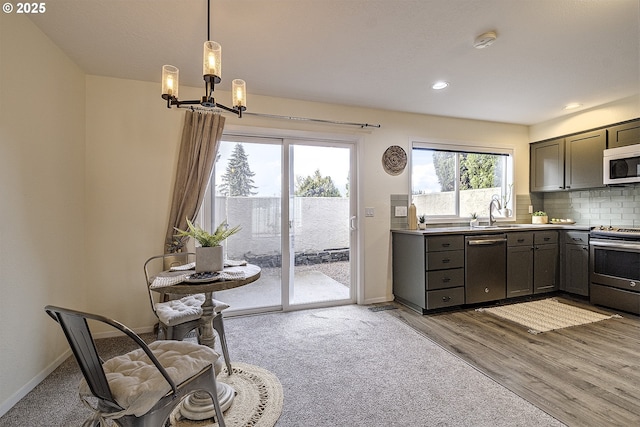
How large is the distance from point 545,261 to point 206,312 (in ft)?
13.6

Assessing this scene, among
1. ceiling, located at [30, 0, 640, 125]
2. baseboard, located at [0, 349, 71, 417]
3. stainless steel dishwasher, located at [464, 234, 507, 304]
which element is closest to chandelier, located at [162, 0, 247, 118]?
ceiling, located at [30, 0, 640, 125]

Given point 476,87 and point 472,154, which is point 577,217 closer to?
point 472,154

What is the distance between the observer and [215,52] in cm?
160

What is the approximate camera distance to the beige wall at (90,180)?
184cm

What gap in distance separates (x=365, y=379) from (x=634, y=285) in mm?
3243

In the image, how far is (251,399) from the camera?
1843mm

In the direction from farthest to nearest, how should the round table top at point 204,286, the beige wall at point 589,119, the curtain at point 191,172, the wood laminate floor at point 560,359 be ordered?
1. the beige wall at point 589,119
2. the curtain at point 191,172
3. the wood laminate floor at point 560,359
4. the round table top at point 204,286

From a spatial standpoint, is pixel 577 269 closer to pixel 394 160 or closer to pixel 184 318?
pixel 394 160

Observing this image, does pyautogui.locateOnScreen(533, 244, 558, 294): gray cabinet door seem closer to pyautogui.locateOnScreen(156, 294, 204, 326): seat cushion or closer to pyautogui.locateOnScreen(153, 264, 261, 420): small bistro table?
pyautogui.locateOnScreen(153, 264, 261, 420): small bistro table

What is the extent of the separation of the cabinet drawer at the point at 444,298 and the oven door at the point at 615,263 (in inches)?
64.8

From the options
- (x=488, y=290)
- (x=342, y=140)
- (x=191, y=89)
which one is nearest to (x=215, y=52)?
(x=191, y=89)

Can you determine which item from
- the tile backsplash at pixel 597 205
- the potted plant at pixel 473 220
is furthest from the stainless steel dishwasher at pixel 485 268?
the tile backsplash at pixel 597 205

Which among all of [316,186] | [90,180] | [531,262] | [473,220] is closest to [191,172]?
[90,180]

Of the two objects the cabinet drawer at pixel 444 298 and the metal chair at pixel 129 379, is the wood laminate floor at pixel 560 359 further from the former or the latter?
the metal chair at pixel 129 379
